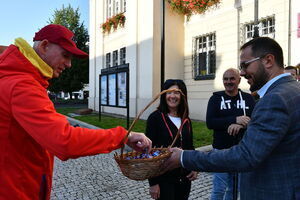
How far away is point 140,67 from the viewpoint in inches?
537

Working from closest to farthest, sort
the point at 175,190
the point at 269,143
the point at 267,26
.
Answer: the point at 269,143 < the point at 175,190 < the point at 267,26

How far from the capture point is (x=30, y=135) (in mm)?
1579

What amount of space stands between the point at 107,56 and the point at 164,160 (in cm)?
1684

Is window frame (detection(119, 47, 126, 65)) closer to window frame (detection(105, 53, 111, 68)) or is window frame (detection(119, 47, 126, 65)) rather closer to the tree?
window frame (detection(105, 53, 111, 68))

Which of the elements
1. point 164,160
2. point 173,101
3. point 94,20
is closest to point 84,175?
point 173,101

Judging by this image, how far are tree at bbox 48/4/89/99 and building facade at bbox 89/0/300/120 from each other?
511 inches

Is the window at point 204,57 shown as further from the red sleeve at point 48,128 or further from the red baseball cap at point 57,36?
the red sleeve at point 48,128

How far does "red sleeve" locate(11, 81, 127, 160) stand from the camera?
1.39 m

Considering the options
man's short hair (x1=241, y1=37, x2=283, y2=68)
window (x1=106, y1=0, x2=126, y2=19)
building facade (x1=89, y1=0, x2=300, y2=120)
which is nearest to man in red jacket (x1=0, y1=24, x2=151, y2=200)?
man's short hair (x1=241, y1=37, x2=283, y2=68)

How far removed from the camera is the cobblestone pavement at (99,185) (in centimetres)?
438

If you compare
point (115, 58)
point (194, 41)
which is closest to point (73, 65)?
point (115, 58)

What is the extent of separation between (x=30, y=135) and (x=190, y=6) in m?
11.2

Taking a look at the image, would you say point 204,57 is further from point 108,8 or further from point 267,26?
point 108,8

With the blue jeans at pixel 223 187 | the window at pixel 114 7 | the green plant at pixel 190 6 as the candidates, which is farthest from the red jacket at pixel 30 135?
the window at pixel 114 7
